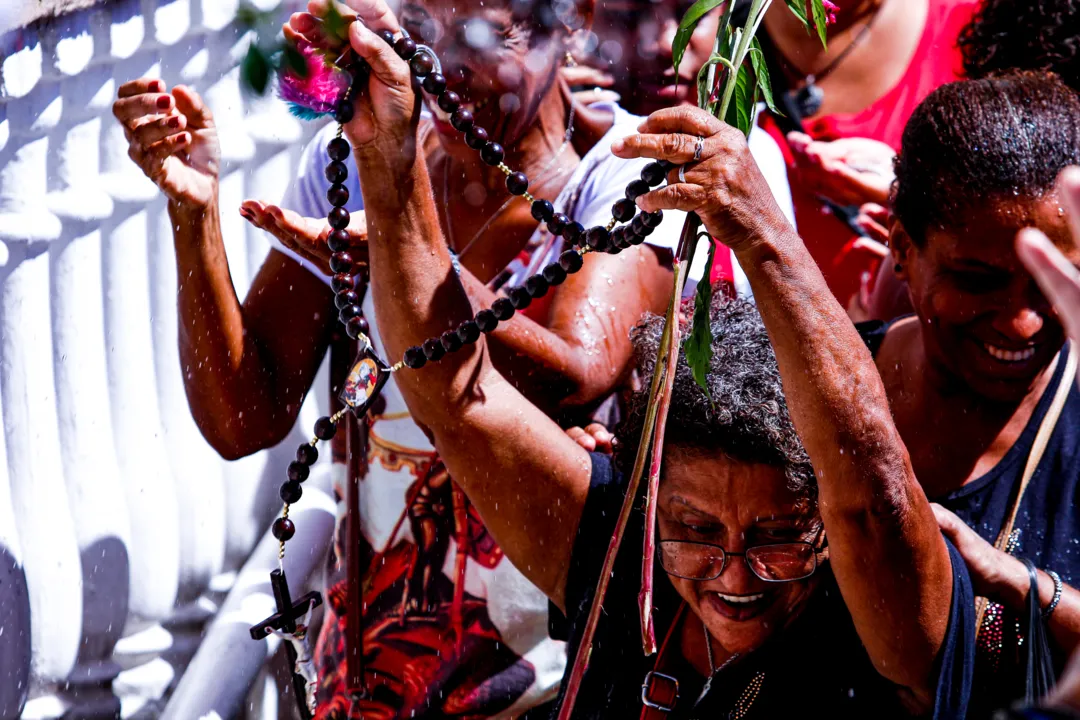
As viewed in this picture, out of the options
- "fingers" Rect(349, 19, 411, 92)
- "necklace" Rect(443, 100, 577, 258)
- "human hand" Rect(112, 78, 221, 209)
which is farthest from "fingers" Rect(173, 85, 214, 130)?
"fingers" Rect(349, 19, 411, 92)

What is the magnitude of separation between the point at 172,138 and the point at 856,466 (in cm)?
149

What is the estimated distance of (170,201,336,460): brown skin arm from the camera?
8.91 feet

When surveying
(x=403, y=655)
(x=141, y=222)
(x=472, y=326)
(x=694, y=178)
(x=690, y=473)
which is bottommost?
(x=403, y=655)

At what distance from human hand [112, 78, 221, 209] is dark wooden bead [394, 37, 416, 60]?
2.11 feet

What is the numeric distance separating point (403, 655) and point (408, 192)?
1.15 metres

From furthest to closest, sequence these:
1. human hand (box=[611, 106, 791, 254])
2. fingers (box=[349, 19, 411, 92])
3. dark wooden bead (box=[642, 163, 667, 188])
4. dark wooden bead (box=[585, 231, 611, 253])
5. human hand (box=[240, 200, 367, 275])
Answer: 1. human hand (box=[240, 200, 367, 275])
2. dark wooden bead (box=[585, 231, 611, 253])
3. fingers (box=[349, 19, 411, 92])
4. dark wooden bead (box=[642, 163, 667, 188])
5. human hand (box=[611, 106, 791, 254])

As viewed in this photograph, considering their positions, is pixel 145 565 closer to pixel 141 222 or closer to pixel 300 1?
pixel 141 222

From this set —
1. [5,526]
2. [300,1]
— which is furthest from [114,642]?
[300,1]

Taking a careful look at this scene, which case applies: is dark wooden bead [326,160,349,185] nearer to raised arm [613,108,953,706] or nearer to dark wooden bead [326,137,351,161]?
dark wooden bead [326,137,351,161]

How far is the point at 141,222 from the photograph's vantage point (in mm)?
3662

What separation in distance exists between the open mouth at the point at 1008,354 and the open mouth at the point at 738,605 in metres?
0.66

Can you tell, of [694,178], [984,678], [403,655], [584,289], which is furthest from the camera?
[403,655]

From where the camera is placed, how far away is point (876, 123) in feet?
11.5

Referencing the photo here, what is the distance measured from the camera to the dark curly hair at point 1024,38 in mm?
2867
